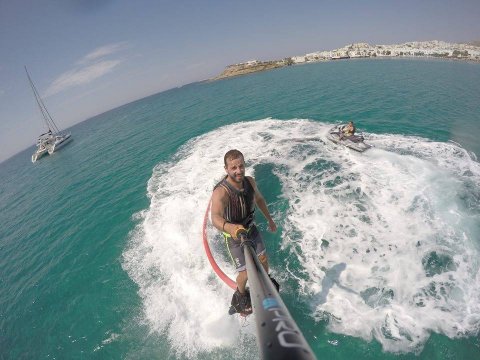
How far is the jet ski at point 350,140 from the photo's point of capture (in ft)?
51.7

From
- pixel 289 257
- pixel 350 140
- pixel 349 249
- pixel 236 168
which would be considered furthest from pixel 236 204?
pixel 350 140

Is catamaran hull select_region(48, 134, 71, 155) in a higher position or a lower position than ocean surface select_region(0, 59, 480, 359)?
higher

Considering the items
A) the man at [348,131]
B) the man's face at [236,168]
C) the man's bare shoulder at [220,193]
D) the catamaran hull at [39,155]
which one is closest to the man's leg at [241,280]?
the man's bare shoulder at [220,193]

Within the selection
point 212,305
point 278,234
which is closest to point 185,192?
point 278,234

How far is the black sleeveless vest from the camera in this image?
4.86 meters

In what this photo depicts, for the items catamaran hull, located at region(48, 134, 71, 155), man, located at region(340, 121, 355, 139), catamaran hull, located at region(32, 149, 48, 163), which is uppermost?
catamaran hull, located at region(48, 134, 71, 155)

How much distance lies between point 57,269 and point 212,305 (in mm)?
10034

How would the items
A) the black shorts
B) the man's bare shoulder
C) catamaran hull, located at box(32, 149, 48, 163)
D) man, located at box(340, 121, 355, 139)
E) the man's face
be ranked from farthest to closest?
catamaran hull, located at box(32, 149, 48, 163) → man, located at box(340, 121, 355, 139) → the black shorts → the man's bare shoulder → the man's face

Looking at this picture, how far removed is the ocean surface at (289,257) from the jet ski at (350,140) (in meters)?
0.52

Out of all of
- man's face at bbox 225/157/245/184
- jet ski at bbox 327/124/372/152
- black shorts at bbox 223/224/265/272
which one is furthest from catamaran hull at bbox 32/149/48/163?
man's face at bbox 225/157/245/184

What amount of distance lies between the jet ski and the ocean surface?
516 millimetres

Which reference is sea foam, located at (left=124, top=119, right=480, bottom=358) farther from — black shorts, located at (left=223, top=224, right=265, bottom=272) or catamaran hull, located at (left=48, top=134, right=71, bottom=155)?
catamaran hull, located at (left=48, top=134, right=71, bottom=155)

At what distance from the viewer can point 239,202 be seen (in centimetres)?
496

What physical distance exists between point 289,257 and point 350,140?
10.9 meters
